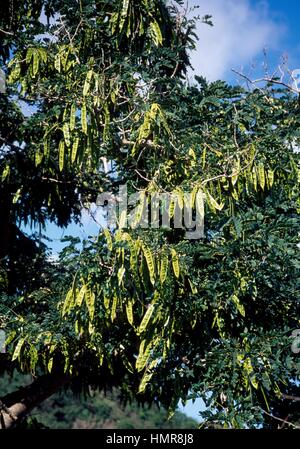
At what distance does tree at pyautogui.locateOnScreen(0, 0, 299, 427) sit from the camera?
16.5 feet

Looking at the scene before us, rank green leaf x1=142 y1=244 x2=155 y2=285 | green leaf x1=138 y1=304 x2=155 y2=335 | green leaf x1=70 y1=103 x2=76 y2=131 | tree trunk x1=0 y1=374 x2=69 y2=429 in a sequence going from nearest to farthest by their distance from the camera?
green leaf x1=142 y1=244 x2=155 y2=285 < green leaf x1=138 y1=304 x2=155 y2=335 < green leaf x1=70 y1=103 x2=76 y2=131 < tree trunk x1=0 y1=374 x2=69 y2=429

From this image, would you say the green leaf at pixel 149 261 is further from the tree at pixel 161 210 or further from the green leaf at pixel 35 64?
the green leaf at pixel 35 64

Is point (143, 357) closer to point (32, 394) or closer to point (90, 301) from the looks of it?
point (90, 301)

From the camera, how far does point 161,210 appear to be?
5297 millimetres

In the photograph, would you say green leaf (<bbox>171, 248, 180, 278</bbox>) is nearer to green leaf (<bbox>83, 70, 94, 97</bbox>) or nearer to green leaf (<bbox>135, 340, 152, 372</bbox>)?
green leaf (<bbox>135, 340, 152, 372</bbox>)

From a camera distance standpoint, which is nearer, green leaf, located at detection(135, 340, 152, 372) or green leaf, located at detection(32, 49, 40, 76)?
green leaf, located at detection(135, 340, 152, 372)

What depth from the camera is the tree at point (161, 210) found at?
16.5 ft

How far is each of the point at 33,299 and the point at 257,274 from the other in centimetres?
237

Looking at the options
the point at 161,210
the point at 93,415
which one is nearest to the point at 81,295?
the point at 161,210

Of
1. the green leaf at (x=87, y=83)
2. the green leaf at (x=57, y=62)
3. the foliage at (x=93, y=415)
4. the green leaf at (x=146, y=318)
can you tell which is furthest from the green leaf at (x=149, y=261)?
the foliage at (x=93, y=415)

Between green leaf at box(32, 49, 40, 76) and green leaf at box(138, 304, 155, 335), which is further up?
green leaf at box(32, 49, 40, 76)

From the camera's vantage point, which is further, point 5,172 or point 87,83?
point 5,172

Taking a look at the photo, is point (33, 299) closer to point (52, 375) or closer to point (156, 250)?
point (52, 375)

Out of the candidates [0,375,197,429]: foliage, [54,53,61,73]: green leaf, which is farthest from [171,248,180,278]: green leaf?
[0,375,197,429]: foliage
